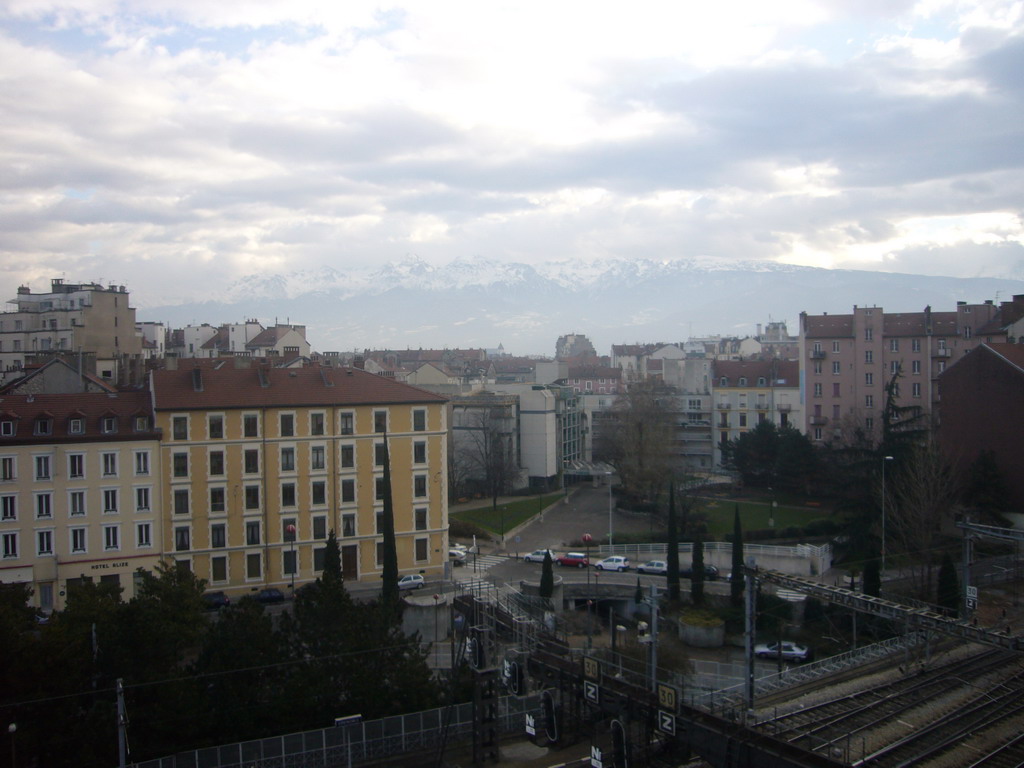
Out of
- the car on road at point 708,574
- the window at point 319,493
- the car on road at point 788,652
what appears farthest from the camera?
the car on road at point 708,574

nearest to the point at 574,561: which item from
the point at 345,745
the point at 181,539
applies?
the point at 181,539

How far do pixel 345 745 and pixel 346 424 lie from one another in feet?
59.6

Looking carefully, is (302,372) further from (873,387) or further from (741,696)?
(873,387)

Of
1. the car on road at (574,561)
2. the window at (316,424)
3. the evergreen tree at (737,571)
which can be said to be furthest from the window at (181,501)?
the evergreen tree at (737,571)

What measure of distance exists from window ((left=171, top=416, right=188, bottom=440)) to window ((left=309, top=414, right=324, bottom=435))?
476 cm

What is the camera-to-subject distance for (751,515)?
48.0m

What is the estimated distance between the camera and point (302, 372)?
3716cm

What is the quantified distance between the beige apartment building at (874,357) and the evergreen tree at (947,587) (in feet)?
79.1

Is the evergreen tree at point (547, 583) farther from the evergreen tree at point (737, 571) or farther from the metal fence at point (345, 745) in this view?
the metal fence at point (345, 745)

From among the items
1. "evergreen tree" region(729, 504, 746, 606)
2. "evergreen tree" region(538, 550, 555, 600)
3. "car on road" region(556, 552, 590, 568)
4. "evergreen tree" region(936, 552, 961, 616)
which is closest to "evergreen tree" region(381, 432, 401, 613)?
"evergreen tree" region(538, 550, 555, 600)

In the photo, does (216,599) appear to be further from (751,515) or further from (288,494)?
(751,515)

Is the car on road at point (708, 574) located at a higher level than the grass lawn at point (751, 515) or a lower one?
lower

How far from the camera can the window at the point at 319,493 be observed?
3553cm

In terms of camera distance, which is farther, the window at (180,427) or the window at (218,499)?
the window at (218,499)
